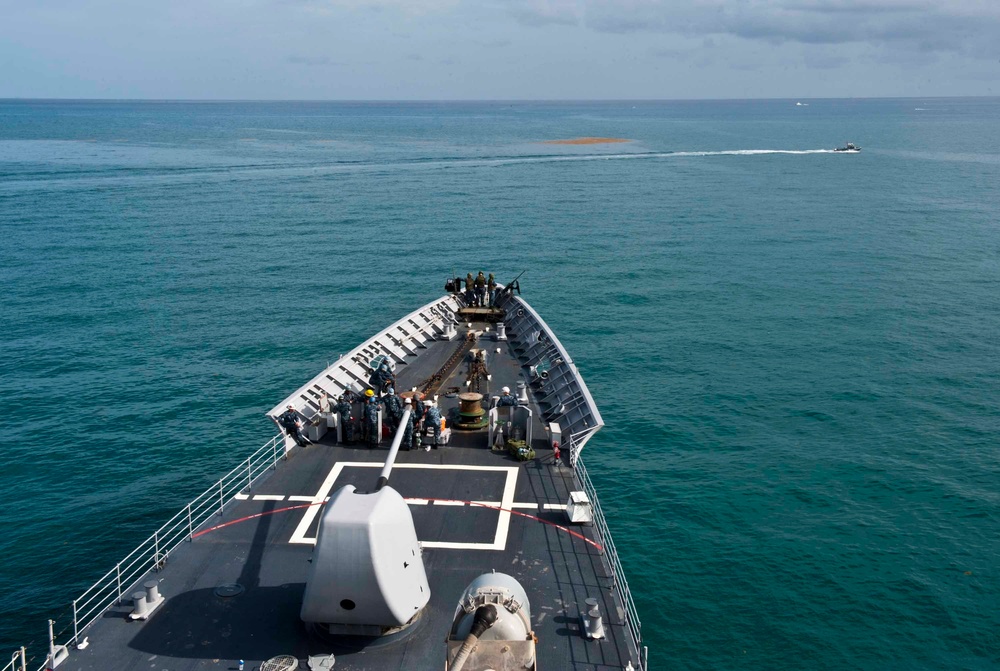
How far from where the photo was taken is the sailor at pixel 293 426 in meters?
27.5

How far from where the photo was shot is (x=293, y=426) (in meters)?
27.5

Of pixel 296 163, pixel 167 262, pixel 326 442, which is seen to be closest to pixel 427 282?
pixel 167 262

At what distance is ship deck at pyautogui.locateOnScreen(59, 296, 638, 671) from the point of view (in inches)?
672

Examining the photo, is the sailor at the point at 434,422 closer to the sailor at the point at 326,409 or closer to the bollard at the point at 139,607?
the sailor at the point at 326,409

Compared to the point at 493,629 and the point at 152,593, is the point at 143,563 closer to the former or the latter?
the point at 152,593

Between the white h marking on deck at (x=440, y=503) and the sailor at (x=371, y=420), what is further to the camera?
the sailor at (x=371, y=420)

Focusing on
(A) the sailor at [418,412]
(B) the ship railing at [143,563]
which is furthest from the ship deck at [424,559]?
(A) the sailor at [418,412]

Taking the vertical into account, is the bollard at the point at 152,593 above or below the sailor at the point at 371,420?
below

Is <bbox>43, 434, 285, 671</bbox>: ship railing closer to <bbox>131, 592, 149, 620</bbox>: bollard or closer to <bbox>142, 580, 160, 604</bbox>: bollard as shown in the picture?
<bbox>131, 592, 149, 620</bbox>: bollard

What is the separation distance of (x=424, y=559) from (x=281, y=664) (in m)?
4.82

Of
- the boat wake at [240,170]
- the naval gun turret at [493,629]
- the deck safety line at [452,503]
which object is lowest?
the deck safety line at [452,503]

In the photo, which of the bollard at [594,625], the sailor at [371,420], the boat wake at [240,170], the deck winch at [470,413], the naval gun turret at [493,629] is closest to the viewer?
the naval gun turret at [493,629]

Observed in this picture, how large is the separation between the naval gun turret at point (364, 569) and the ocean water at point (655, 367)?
11.8 m

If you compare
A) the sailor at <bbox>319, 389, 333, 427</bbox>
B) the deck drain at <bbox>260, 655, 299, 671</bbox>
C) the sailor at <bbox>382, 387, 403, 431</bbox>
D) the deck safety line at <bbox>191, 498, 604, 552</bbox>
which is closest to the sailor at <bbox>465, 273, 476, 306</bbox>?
the sailor at <bbox>319, 389, 333, 427</bbox>
